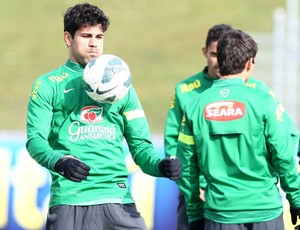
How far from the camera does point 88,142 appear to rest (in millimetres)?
6203

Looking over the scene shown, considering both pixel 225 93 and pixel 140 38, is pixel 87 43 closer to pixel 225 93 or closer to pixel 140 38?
pixel 225 93

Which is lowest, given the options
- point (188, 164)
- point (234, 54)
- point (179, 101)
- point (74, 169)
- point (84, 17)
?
point (74, 169)

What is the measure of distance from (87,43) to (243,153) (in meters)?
1.29

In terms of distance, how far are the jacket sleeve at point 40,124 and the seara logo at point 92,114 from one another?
214mm

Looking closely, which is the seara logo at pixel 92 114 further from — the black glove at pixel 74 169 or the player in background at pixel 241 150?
the player in background at pixel 241 150

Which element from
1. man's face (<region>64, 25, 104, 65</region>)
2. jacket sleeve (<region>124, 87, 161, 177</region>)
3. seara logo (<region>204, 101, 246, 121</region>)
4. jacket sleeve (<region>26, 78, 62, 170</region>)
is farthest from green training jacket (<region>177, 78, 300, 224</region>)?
jacket sleeve (<region>26, 78, 62, 170</region>)

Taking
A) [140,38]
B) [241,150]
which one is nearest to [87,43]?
[241,150]

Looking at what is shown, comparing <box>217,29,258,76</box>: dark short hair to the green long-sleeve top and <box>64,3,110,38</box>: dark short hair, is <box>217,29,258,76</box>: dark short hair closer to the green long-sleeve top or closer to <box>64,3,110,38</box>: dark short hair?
the green long-sleeve top

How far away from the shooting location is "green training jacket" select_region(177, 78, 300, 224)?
20.9ft

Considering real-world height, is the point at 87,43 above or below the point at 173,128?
above

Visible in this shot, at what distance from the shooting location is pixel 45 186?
10078mm

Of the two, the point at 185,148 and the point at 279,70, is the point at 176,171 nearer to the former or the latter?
the point at 185,148

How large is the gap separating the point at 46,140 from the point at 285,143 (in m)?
1.59

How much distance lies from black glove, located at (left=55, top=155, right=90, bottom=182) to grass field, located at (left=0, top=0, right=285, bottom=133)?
1466cm
